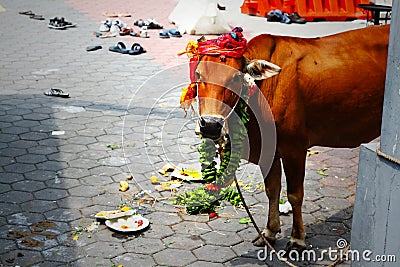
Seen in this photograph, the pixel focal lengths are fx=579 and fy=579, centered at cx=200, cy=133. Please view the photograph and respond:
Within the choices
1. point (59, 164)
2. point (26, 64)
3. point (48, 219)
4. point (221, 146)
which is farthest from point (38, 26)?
point (221, 146)

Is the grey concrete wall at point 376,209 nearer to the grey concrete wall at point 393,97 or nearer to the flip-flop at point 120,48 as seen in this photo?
the grey concrete wall at point 393,97

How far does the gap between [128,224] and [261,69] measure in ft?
6.50

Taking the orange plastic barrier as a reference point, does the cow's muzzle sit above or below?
above

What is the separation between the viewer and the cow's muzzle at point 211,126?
4082mm

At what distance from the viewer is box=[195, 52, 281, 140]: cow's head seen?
4.12m

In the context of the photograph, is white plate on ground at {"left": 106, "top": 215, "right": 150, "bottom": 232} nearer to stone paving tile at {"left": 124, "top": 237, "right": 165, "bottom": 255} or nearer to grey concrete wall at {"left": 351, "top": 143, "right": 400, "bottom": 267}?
stone paving tile at {"left": 124, "top": 237, "right": 165, "bottom": 255}

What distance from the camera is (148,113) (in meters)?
8.21

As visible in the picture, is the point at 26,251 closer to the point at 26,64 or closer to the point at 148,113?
the point at 148,113

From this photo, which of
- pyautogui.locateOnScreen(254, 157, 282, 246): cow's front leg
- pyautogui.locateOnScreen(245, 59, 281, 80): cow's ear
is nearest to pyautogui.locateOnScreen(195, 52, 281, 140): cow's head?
pyautogui.locateOnScreen(245, 59, 281, 80): cow's ear

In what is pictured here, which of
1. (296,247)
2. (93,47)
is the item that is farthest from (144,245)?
(93,47)

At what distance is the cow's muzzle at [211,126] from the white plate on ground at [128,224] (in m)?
1.45

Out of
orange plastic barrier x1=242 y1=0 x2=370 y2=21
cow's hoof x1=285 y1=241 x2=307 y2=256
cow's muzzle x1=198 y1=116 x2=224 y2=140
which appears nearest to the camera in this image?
cow's muzzle x1=198 y1=116 x2=224 y2=140

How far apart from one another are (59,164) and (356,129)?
11.1 ft

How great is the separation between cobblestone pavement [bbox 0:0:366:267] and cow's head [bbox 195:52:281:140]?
128 centimetres
